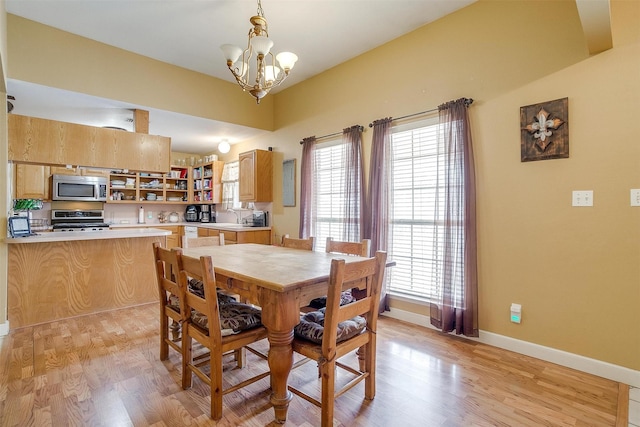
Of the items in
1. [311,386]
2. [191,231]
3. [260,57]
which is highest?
[260,57]

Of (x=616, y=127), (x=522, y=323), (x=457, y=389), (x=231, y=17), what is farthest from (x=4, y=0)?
(x=522, y=323)

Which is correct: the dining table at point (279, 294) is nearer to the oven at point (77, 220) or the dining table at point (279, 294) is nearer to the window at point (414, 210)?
the window at point (414, 210)

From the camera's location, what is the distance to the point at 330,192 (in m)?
4.10

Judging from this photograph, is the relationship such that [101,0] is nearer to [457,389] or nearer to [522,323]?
[457,389]

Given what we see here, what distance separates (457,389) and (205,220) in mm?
5822

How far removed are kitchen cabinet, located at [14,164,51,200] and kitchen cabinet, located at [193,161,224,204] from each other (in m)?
2.47

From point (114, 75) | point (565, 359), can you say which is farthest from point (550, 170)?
point (114, 75)

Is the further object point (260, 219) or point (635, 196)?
point (260, 219)

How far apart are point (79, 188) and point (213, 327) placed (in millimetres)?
5399

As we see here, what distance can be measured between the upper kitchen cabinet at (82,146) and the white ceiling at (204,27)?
14.5 inches

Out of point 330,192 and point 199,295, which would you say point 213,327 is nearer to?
point 199,295

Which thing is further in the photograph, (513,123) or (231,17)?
A: (231,17)

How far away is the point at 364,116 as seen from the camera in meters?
3.68

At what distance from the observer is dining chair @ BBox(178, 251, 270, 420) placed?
167 cm
